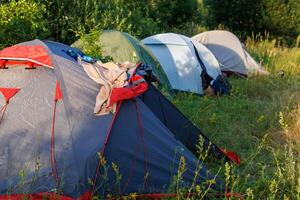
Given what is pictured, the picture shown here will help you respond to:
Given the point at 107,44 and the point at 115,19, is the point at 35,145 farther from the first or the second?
the point at 115,19

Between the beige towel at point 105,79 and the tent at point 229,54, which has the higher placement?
the beige towel at point 105,79

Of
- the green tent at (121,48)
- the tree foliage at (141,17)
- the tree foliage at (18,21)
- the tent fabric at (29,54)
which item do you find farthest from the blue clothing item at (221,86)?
the tent fabric at (29,54)

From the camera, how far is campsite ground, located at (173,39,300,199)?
14.9ft

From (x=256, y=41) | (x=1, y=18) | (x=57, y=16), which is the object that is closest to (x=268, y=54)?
(x=256, y=41)

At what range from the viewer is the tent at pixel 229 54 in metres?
10.6

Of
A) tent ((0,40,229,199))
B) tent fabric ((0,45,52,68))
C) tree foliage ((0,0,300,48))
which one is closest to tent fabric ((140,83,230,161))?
tent ((0,40,229,199))

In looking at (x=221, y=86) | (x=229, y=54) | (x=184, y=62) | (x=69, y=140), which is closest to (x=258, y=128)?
(x=221, y=86)

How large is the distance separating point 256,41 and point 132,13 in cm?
468

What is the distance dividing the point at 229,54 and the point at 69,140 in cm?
712

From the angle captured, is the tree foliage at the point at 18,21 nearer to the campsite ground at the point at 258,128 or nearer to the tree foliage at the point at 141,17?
the tree foliage at the point at 141,17

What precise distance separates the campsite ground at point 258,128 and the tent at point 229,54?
0.58m

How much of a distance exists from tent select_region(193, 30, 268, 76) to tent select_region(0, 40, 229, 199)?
6.33 m

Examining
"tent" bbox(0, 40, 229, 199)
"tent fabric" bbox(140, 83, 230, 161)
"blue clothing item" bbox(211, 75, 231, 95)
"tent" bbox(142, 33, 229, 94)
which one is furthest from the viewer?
"tent" bbox(142, 33, 229, 94)

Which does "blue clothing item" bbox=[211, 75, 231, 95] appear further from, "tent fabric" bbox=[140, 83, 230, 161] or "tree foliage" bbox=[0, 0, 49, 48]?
"tent fabric" bbox=[140, 83, 230, 161]
